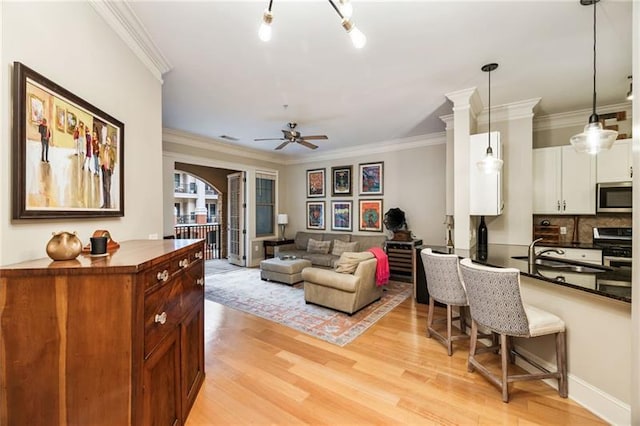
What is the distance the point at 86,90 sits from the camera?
1.76 meters

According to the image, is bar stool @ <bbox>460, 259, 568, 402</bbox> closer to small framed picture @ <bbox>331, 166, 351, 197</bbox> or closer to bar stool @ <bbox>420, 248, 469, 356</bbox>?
bar stool @ <bbox>420, 248, 469, 356</bbox>

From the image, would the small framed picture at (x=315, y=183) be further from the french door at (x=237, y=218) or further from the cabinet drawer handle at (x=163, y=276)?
the cabinet drawer handle at (x=163, y=276)

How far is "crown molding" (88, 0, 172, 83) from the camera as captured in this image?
1922 millimetres

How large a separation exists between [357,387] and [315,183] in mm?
5697

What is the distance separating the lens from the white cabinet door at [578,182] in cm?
371

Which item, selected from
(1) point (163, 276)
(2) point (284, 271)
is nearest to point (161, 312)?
(1) point (163, 276)

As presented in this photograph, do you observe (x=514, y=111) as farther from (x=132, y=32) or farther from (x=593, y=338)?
(x=132, y=32)

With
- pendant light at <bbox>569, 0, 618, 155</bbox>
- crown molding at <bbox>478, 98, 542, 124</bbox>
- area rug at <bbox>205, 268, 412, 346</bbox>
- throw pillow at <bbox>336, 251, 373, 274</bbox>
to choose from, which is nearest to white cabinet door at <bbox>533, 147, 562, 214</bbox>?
crown molding at <bbox>478, 98, 542, 124</bbox>

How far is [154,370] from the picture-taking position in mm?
1331

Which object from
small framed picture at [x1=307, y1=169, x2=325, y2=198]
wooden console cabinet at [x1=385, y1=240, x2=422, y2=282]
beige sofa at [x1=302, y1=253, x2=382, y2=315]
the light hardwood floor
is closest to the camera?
the light hardwood floor

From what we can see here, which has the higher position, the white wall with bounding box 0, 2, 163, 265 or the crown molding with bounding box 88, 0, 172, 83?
the crown molding with bounding box 88, 0, 172, 83

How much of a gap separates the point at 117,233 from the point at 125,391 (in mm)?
1384

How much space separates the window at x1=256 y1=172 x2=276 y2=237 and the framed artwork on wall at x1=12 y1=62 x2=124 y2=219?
5.22 metres

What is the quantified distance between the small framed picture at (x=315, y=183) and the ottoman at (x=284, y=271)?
246 cm
